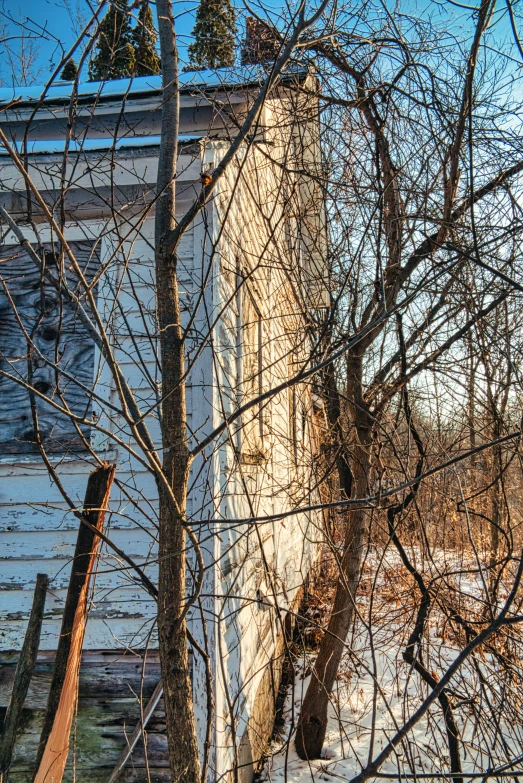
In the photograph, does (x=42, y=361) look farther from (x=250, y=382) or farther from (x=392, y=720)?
(x=392, y=720)

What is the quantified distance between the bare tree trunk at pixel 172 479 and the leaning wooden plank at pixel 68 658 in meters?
0.51

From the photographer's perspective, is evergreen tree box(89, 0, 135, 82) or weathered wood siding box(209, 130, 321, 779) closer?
evergreen tree box(89, 0, 135, 82)

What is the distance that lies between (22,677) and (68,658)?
0.66 m

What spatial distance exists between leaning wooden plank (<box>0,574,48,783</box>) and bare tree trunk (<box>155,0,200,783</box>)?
1.22 m

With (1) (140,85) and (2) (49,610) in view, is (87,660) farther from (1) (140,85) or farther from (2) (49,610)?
(1) (140,85)

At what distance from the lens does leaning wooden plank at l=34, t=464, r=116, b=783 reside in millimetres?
2324

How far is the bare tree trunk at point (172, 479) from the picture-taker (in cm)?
184

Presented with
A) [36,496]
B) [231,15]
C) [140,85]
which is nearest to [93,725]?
[36,496]

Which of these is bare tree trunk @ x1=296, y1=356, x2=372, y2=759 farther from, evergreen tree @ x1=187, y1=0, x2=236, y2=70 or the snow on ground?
evergreen tree @ x1=187, y1=0, x2=236, y2=70

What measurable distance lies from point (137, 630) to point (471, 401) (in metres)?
3.02

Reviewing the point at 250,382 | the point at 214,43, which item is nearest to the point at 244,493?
the point at 250,382

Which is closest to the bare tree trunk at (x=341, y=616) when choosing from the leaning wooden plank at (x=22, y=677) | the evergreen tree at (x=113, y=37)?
the leaning wooden plank at (x=22, y=677)

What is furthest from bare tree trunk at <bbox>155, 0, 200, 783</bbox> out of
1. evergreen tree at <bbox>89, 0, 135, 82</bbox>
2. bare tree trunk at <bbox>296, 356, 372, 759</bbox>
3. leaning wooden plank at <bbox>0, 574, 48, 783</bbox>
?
bare tree trunk at <bbox>296, 356, 372, 759</bbox>

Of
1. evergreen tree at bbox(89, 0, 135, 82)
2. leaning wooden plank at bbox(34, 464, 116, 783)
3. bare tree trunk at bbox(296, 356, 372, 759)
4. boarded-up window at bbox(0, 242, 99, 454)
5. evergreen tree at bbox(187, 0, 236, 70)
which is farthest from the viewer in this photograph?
bare tree trunk at bbox(296, 356, 372, 759)
